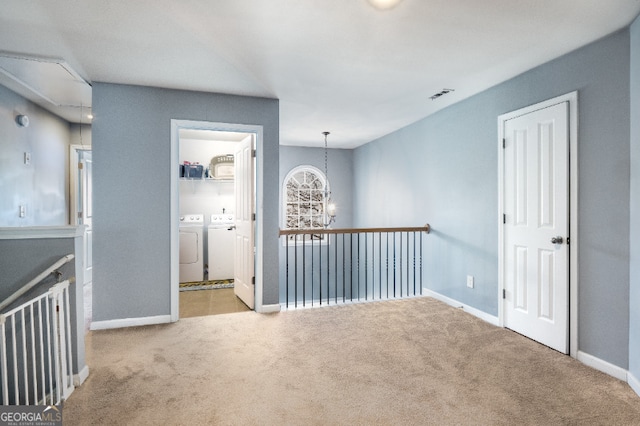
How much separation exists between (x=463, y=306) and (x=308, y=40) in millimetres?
3215

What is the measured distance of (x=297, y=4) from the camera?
2012 millimetres

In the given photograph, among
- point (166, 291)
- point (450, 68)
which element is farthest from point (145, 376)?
point (450, 68)

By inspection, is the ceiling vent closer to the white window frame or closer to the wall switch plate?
the wall switch plate

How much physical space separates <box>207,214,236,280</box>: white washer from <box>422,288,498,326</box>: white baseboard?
299 centimetres

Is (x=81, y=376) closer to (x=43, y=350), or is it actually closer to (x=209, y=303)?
(x=43, y=350)

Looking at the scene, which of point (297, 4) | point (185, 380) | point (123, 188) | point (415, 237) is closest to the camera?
point (297, 4)

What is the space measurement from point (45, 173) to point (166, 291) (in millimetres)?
2451

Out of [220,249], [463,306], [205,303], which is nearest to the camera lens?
[463,306]

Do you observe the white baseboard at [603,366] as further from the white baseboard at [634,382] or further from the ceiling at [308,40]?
the ceiling at [308,40]

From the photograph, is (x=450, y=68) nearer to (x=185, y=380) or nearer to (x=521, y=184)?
(x=521, y=184)

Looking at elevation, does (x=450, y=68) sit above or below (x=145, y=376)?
above

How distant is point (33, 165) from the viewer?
4.06 m

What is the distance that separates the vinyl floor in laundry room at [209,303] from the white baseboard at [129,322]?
293mm

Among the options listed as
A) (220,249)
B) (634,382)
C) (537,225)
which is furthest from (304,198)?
(634,382)
